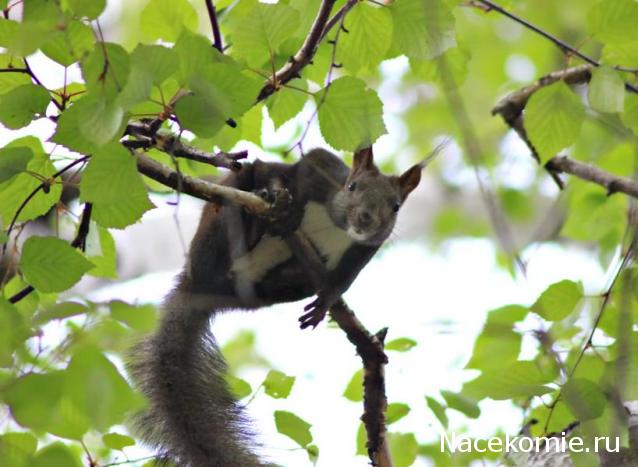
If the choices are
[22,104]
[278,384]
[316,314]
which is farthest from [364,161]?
[22,104]

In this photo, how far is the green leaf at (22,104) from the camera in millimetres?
1377

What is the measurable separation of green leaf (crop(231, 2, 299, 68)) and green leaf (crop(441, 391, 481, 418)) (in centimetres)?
89

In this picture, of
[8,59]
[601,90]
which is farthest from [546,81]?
[8,59]

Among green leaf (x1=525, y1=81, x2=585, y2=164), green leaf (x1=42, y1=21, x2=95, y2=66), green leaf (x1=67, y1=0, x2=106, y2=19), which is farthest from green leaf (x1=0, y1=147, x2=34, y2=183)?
green leaf (x1=525, y1=81, x2=585, y2=164)

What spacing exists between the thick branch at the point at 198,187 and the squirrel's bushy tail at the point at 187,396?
566mm

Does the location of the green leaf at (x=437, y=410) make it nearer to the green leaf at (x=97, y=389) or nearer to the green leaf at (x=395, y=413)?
the green leaf at (x=395, y=413)

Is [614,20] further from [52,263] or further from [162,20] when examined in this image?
[52,263]

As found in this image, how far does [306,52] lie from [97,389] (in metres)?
0.84

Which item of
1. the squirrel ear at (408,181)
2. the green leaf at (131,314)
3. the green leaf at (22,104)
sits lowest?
the green leaf at (131,314)

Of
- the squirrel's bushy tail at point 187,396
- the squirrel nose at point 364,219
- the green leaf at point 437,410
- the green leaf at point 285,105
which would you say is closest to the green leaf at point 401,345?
the green leaf at point 437,410

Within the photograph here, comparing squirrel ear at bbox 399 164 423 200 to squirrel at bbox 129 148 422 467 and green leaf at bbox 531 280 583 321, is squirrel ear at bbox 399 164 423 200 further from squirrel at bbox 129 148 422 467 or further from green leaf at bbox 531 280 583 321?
green leaf at bbox 531 280 583 321

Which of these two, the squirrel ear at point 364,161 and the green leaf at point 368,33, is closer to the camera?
the green leaf at point 368,33

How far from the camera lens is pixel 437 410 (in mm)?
2012

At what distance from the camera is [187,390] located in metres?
2.15
